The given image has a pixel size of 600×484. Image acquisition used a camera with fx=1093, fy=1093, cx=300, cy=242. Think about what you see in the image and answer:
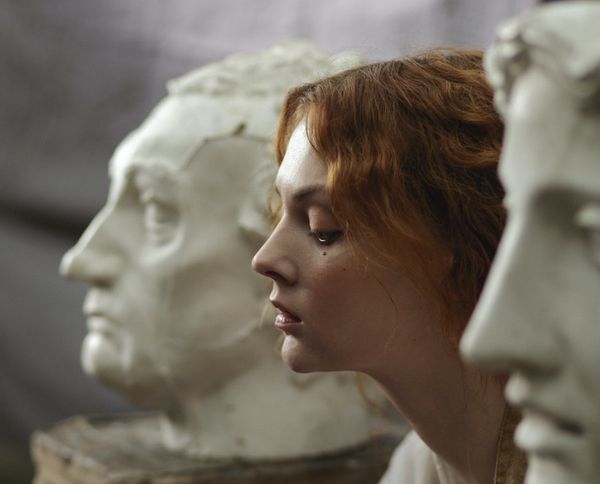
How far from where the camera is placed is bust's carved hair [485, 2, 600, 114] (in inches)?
34.1

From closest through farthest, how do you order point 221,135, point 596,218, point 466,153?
1. point 596,218
2. point 466,153
3. point 221,135

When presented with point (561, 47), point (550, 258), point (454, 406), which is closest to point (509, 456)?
point (454, 406)

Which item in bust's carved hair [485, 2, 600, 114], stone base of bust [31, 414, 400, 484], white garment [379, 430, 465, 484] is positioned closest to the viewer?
bust's carved hair [485, 2, 600, 114]

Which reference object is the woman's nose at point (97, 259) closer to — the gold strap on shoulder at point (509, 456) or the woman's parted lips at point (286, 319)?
the woman's parted lips at point (286, 319)

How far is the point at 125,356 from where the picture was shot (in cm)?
222

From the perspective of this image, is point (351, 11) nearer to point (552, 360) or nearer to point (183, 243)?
point (183, 243)

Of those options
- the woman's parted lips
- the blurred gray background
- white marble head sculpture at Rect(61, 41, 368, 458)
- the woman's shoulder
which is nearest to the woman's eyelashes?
the woman's parted lips

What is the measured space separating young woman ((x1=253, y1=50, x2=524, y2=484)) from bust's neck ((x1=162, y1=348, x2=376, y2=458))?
2.56 ft

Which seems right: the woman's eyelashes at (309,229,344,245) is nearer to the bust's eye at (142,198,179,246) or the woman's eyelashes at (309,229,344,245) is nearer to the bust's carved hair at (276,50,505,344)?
the bust's carved hair at (276,50,505,344)

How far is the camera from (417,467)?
5.51 feet

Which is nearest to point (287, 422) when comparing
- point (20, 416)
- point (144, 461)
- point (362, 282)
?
point (144, 461)

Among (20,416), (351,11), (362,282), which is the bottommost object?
(20,416)

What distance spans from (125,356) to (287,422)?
35cm

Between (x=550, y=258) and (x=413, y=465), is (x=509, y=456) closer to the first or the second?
(x=413, y=465)
